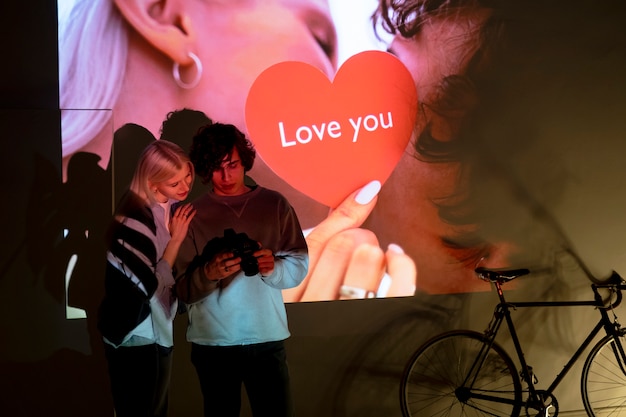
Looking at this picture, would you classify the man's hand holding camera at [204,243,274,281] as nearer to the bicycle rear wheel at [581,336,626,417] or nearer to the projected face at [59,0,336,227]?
the projected face at [59,0,336,227]

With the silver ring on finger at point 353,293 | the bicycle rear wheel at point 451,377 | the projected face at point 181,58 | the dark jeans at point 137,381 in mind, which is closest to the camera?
the dark jeans at point 137,381

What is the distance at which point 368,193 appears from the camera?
354 centimetres

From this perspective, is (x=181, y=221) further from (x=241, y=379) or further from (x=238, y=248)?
(x=241, y=379)

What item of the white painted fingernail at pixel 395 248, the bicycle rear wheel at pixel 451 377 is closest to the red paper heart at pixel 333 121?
the white painted fingernail at pixel 395 248

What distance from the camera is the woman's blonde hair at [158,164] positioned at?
3203mm

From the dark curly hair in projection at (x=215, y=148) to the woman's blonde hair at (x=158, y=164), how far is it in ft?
0.19

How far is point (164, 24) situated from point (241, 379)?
6.06ft

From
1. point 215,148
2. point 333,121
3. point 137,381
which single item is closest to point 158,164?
point 215,148

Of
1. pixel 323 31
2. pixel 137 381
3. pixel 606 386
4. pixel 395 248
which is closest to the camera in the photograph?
pixel 137 381

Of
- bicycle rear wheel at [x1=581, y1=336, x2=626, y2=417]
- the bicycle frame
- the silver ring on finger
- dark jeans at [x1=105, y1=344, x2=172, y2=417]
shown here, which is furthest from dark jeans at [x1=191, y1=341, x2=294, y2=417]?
bicycle rear wheel at [x1=581, y1=336, x2=626, y2=417]

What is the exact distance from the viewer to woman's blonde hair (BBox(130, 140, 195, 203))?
320 cm

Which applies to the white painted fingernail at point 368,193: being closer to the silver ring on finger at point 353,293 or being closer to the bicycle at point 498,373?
the silver ring on finger at point 353,293

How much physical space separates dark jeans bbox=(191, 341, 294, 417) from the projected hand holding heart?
515 millimetres

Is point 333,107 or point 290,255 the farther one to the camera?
point 333,107
